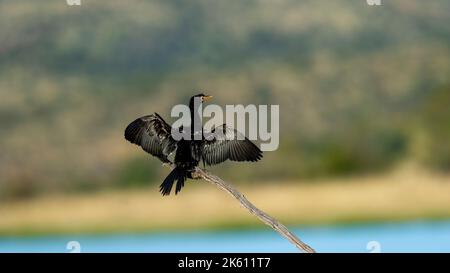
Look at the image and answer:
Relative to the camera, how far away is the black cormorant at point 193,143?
847 centimetres

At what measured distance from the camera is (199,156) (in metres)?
8.42

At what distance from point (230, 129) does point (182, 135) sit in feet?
1.81

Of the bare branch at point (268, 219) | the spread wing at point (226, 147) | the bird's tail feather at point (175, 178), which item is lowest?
the bare branch at point (268, 219)

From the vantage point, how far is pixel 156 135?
8.55m

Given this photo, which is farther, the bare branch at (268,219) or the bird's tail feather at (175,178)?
the bird's tail feather at (175,178)

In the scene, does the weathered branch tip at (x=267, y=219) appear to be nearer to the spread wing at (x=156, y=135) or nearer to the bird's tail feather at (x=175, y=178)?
the bird's tail feather at (x=175, y=178)

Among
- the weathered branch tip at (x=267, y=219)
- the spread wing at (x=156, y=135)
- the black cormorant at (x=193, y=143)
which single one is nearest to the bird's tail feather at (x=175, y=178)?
the black cormorant at (x=193, y=143)

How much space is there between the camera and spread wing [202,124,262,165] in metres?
8.49

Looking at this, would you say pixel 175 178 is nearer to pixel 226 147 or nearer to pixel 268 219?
pixel 226 147

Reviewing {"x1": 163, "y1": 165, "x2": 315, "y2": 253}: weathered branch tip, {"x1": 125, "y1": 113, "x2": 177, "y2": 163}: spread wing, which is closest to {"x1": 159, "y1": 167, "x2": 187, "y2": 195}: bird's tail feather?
{"x1": 125, "y1": 113, "x2": 177, "y2": 163}: spread wing
